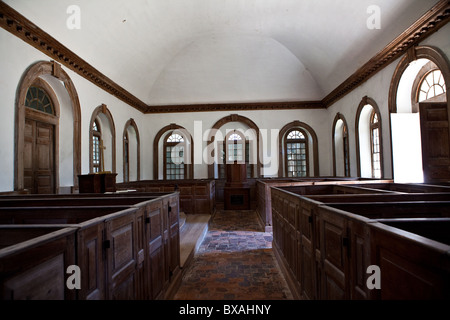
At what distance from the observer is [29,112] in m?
5.52

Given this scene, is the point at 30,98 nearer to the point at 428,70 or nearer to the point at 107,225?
the point at 107,225

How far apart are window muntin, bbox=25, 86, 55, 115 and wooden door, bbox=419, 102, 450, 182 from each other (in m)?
8.20

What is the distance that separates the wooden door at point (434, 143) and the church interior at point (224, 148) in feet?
0.09

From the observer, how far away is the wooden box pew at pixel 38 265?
97 cm

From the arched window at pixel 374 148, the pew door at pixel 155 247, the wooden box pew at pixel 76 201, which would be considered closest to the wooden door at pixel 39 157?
the wooden box pew at pixel 76 201

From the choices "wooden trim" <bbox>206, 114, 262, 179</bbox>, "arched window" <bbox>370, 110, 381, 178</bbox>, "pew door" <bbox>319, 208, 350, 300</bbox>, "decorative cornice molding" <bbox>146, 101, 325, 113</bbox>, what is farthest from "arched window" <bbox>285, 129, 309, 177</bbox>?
"pew door" <bbox>319, 208, 350, 300</bbox>

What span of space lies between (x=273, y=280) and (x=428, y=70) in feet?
19.6

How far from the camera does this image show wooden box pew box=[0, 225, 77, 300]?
97 cm

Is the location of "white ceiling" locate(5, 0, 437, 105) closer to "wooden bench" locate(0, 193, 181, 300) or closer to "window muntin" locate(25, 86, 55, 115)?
"window muntin" locate(25, 86, 55, 115)

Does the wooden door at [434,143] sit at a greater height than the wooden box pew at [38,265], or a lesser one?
greater

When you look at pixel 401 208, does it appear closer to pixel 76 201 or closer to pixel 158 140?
pixel 76 201

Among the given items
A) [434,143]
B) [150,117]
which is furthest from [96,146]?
[434,143]

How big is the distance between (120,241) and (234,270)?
2273mm

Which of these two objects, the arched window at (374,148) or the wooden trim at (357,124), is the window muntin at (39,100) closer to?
the wooden trim at (357,124)
